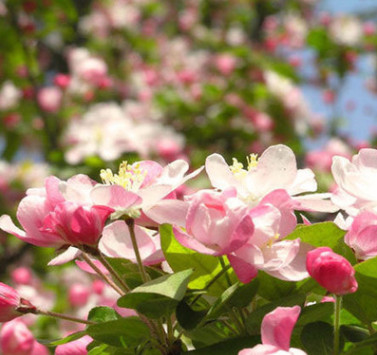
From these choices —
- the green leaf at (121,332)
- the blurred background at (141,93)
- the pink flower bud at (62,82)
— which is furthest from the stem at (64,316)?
the pink flower bud at (62,82)

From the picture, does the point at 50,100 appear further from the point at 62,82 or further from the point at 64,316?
the point at 64,316

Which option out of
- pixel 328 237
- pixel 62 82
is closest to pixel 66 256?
pixel 328 237

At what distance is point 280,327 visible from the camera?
1.80ft

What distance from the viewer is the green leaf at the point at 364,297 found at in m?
0.63

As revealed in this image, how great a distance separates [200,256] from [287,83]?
338cm

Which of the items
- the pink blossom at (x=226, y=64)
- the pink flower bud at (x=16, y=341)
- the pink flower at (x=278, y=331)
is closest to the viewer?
the pink flower at (x=278, y=331)

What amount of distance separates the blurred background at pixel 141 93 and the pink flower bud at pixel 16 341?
144 cm

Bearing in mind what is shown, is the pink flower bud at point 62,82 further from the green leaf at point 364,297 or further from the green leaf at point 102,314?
the green leaf at point 364,297

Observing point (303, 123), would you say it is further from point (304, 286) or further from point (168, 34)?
point (304, 286)

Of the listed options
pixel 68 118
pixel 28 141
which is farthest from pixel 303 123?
pixel 28 141

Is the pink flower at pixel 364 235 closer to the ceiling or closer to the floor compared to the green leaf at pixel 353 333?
closer to the ceiling

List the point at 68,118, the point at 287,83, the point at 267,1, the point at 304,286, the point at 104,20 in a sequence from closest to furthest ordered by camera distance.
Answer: the point at 304,286 → the point at 68,118 → the point at 287,83 → the point at 104,20 → the point at 267,1

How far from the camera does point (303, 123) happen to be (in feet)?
13.2

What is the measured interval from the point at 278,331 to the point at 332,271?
0.07 meters
